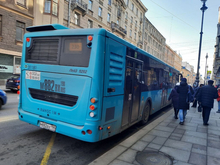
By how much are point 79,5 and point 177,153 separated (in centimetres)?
2393

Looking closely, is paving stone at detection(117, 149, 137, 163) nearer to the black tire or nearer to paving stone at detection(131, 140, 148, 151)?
paving stone at detection(131, 140, 148, 151)

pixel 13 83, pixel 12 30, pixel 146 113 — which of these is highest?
pixel 12 30

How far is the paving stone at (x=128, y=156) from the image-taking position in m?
3.56

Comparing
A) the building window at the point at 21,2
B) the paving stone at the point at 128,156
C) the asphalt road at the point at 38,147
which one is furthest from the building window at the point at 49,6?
the paving stone at the point at 128,156

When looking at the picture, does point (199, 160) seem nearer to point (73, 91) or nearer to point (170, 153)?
point (170, 153)

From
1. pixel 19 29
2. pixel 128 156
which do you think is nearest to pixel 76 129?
pixel 128 156

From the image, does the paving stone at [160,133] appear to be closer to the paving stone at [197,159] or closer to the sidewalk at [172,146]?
the sidewalk at [172,146]

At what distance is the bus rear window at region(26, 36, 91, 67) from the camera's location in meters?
3.68

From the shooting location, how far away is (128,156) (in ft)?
12.2

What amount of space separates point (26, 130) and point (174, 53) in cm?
8825

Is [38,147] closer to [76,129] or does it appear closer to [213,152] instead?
[76,129]

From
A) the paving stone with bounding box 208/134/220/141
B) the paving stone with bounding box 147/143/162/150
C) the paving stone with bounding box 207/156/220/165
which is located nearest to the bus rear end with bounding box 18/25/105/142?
the paving stone with bounding box 147/143/162/150

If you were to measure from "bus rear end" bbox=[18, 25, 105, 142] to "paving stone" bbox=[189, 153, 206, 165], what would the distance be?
2.11m

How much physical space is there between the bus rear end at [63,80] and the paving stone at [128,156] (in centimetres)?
67
